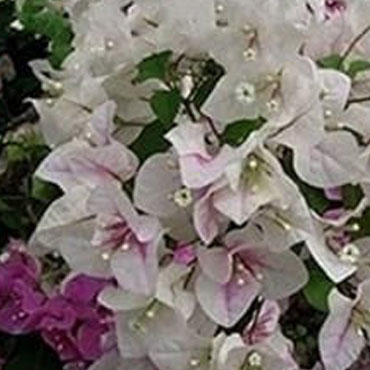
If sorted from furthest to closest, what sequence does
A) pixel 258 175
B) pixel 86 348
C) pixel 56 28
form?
pixel 56 28 < pixel 86 348 < pixel 258 175

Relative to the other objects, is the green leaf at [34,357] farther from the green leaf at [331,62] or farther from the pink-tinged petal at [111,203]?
the green leaf at [331,62]

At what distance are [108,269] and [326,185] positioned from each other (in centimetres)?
16

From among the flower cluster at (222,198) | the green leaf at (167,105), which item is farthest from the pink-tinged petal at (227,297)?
the green leaf at (167,105)

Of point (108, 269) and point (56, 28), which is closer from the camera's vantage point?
point (108, 269)

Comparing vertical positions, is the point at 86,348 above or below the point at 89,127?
below

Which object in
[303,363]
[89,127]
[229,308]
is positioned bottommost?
[303,363]

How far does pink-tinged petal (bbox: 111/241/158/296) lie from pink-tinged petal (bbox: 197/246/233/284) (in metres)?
0.03

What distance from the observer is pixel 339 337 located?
2.98 ft

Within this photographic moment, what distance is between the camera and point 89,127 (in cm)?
95

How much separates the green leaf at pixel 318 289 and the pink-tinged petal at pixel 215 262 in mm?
67

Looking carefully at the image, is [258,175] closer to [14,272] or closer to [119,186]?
[119,186]

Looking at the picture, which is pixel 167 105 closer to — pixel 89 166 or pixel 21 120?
pixel 89 166


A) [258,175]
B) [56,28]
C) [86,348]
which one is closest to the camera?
[258,175]

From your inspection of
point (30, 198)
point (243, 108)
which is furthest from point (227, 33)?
point (30, 198)
